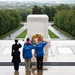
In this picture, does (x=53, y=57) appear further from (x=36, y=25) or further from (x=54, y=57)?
(x=36, y=25)

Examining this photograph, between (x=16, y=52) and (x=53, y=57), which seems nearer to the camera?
(x=16, y=52)

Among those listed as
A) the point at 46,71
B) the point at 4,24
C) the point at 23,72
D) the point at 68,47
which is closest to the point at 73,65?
the point at 46,71

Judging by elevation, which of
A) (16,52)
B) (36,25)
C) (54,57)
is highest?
(16,52)

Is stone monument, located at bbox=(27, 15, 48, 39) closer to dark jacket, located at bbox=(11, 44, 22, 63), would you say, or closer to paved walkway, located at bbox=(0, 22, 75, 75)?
paved walkway, located at bbox=(0, 22, 75, 75)

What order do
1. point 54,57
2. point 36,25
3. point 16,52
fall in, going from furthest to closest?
point 36,25, point 54,57, point 16,52

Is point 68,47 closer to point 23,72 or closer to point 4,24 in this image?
point 23,72

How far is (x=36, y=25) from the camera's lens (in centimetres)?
1709

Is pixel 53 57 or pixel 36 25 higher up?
pixel 36 25

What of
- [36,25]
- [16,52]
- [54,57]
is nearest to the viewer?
[16,52]

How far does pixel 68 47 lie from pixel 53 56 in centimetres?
253

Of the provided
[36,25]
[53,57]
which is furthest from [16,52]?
[36,25]

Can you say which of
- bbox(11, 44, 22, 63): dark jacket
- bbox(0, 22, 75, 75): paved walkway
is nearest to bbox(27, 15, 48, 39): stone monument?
bbox(0, 22, 75, 75): paved walkway

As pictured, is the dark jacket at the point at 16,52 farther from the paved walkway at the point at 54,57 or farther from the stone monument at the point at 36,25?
the stone monument at the point at 36,25

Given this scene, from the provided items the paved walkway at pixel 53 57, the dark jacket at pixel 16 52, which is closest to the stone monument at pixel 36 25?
the paved walkway at pixel 53 57
